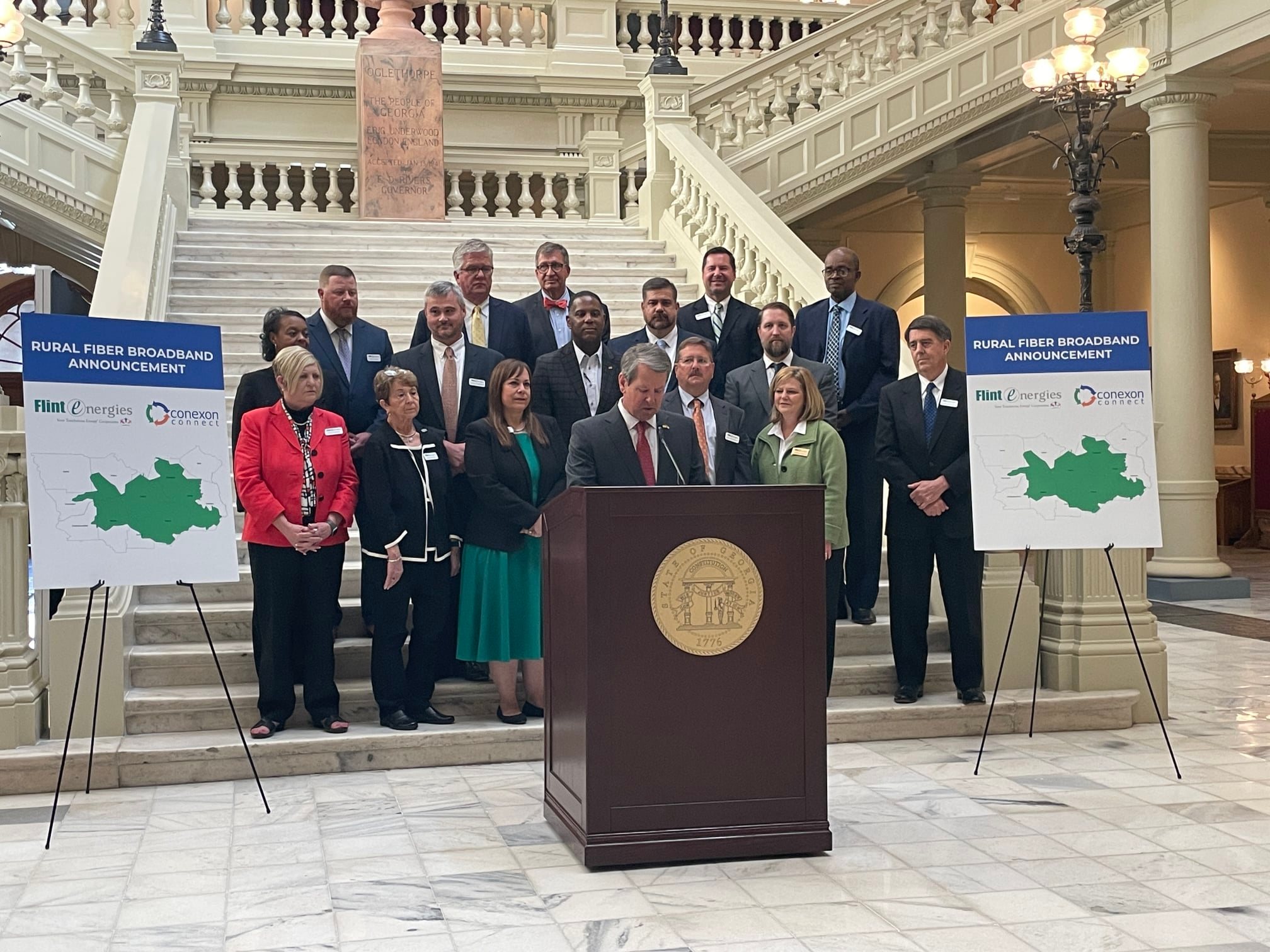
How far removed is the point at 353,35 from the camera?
659 inches

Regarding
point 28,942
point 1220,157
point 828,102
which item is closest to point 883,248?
point 1220,157

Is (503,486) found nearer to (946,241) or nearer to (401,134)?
(401,134)

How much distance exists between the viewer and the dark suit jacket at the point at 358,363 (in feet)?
21.4

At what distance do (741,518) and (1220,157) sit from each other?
14.3 meters

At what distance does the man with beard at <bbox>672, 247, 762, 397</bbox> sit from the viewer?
721 cm

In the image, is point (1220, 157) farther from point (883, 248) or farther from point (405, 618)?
point (405, 618)

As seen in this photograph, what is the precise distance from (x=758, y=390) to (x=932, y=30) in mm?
7727

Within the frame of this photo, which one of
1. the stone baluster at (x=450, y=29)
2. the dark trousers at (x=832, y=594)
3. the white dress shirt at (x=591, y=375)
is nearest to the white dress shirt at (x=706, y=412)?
the white dress shirt at (x=591, y=375)

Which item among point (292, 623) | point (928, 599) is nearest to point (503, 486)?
point (292, 623)

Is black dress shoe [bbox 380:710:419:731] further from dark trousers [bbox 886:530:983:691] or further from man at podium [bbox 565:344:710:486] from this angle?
dark trousers [bbox 886:530:983:691]

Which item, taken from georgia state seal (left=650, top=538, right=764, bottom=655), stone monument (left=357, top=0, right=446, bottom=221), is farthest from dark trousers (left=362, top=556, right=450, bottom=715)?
stone monument (left=357, top=0, right=446, bottom=221)

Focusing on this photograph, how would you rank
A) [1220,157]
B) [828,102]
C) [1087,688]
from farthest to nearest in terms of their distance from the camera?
[1220,157], [828,102], [1087,688]

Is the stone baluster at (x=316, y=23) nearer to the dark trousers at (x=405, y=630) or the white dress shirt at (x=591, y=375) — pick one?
the white dress shirt at (x=591, y=375)

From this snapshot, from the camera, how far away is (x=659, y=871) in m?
4.40
